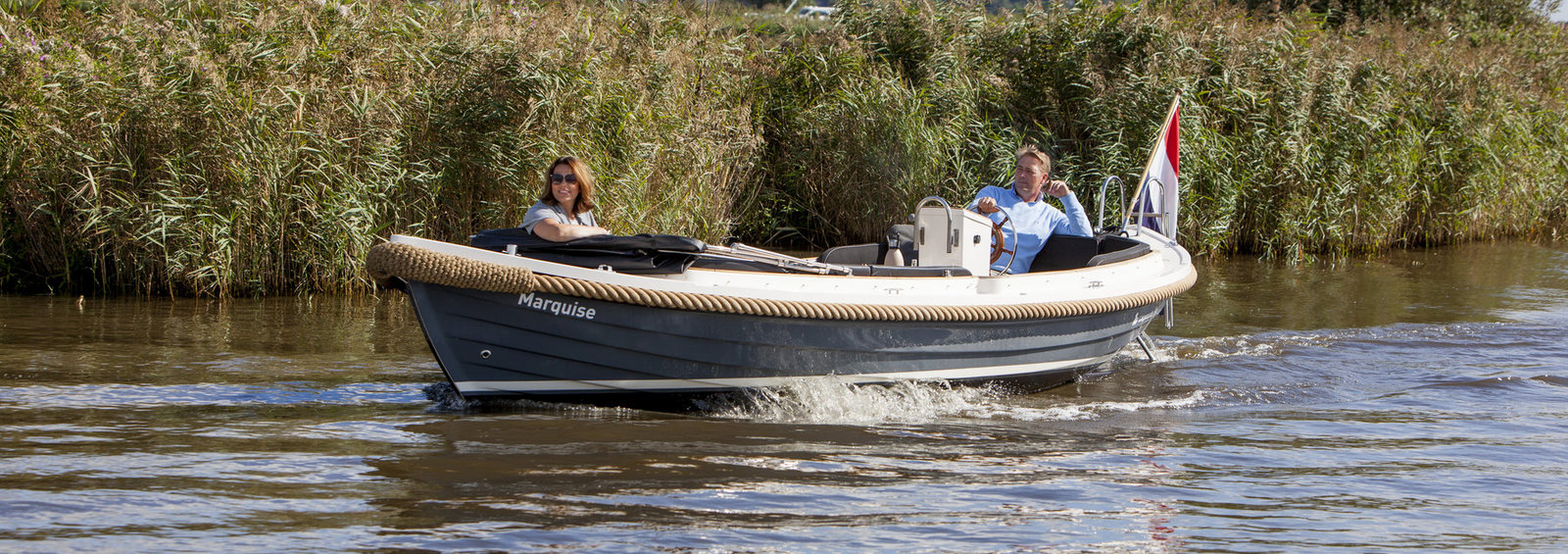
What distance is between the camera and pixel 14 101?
8.55m

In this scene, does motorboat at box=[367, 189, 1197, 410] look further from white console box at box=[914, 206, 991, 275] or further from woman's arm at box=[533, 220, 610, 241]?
white console box at box=[914, 206, 991, 275]

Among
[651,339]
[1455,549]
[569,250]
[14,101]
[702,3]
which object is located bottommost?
[1455,549]

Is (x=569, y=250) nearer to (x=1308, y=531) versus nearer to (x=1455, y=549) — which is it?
(x=1308, y=531)

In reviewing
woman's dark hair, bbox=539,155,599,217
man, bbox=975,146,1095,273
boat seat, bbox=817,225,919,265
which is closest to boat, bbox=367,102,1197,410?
woman's dark hair, bbox=539,155,599,217

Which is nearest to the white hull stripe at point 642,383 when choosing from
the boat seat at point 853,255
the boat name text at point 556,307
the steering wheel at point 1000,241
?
the boat name text at point 556,307

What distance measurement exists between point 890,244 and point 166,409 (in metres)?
3.31

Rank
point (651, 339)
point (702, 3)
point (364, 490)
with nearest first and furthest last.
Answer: point (364, 490) < point (651, 339) < point (702, 3)

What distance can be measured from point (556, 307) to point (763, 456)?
1017 mm

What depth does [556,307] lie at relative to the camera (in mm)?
5004

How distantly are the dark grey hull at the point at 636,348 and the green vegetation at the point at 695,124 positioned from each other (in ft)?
12.6

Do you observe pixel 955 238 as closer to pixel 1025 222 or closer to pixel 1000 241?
pixel 1000 241

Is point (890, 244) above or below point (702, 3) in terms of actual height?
below

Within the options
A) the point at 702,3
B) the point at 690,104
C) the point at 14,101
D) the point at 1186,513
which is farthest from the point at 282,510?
the point at 702,3

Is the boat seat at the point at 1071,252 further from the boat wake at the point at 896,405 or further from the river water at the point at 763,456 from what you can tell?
the boat wake at the point at 896,405
